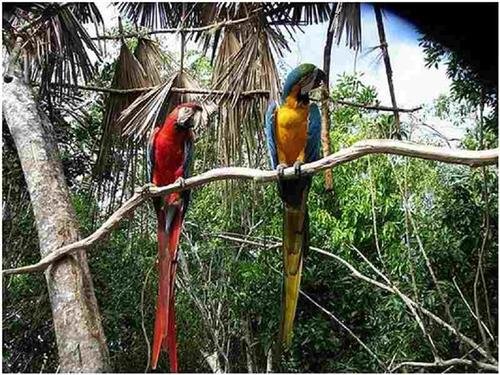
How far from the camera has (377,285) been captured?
233 centimetres

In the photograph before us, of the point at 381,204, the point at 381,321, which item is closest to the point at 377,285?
the point at 381,321

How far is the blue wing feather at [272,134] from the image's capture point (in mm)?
1950

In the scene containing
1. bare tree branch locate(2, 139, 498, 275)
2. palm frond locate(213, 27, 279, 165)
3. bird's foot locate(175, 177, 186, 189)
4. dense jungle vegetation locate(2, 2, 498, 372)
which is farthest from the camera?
dense jungle vegetation locate(2, 2, 498, 372)

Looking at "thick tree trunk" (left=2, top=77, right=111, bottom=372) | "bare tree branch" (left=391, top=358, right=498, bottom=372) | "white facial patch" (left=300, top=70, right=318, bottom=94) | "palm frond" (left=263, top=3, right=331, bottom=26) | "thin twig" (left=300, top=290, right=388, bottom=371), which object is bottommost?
"bare tree branch" (left=391, top=358, right=498, bottom=372)

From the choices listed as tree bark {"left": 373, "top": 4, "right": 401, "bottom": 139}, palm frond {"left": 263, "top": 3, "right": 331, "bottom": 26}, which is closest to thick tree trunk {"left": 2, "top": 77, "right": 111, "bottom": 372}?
palm frond {"left": 263, "top": 3, "right": 331, "bottom": 26}

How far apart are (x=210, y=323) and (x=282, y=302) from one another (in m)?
0.43

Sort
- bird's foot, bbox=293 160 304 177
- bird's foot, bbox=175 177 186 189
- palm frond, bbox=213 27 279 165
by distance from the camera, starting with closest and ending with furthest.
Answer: bird's foot, bbox=293 160 304 177 → bird's foot, bbox=175 177 186 189 → palm frond, bbox=213 27 279 165

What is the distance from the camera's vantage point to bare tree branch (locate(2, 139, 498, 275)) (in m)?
1.53

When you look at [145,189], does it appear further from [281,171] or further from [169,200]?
[281,171]

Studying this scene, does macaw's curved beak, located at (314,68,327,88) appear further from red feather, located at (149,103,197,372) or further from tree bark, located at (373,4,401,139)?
red feather, located at (149,103,197,372)

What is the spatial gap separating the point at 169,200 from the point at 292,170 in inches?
15.8

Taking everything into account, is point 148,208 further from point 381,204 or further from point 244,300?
point 381,204

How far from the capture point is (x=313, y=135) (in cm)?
194

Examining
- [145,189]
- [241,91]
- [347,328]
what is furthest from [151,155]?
[347,328]
